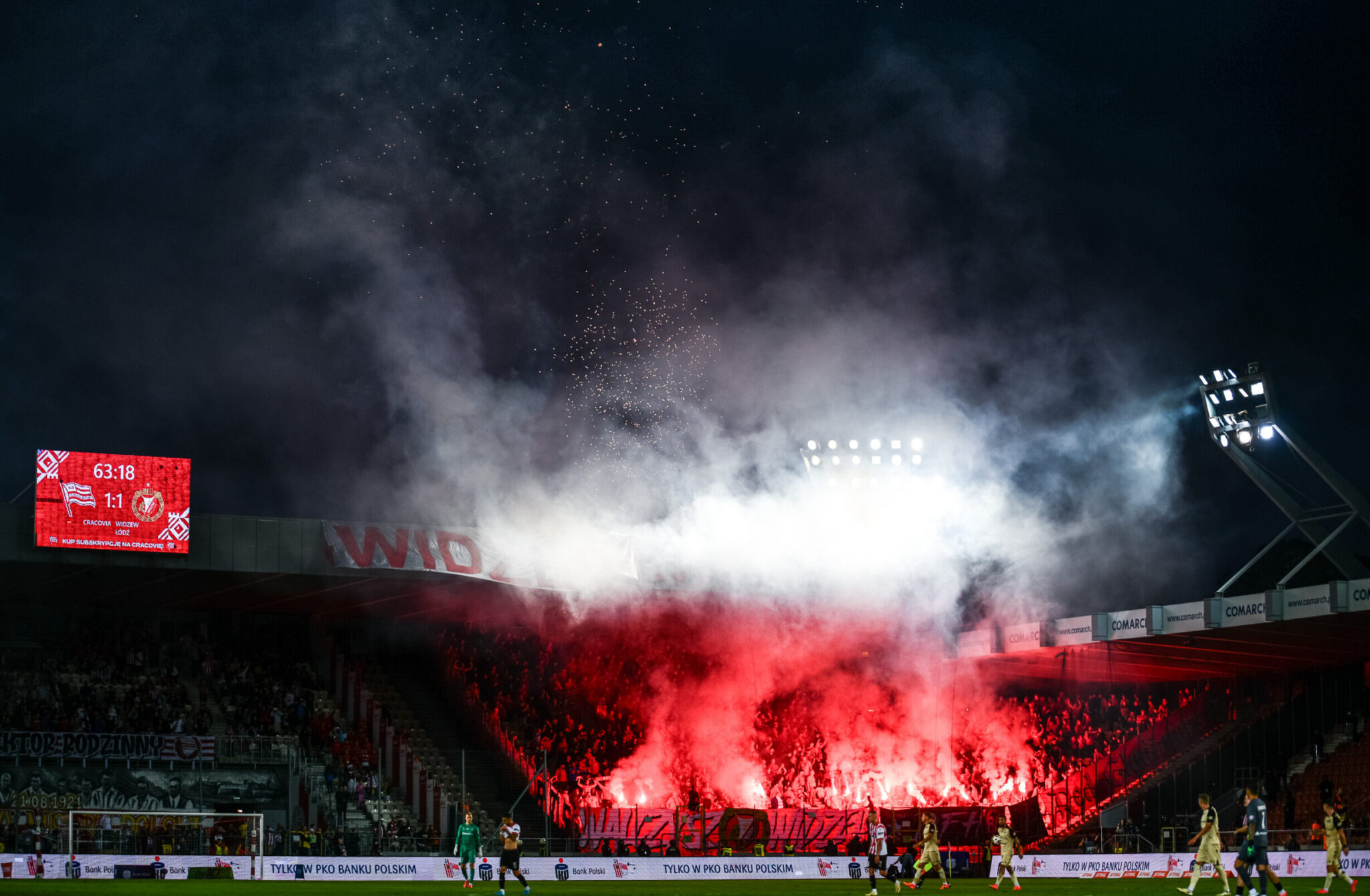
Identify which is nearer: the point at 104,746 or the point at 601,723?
the point at 104,746

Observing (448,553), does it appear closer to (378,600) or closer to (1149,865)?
(378,600)

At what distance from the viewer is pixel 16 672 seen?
46938 millimetres

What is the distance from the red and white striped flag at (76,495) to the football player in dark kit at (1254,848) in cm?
3252

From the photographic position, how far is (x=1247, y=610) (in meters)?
45.0

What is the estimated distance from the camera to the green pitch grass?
95.2 ft

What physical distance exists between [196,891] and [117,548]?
17.6 meters

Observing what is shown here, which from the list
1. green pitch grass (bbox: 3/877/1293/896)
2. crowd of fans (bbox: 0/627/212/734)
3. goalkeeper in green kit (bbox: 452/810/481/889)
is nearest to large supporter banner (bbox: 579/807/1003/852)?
green pitch grass (bbox: 3/877/1293/896)

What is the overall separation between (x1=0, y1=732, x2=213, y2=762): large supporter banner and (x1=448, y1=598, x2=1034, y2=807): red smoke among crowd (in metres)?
10.7

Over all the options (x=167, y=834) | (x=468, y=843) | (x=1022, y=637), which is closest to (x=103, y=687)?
(x=167, y=834)

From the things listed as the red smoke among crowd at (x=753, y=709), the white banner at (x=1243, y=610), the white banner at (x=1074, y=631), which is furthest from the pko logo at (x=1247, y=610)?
the red smoke among crowd at (x=753, y=709)

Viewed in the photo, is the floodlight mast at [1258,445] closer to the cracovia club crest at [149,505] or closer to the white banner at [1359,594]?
the white banner at [1359,594]

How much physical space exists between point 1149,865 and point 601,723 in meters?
18.4

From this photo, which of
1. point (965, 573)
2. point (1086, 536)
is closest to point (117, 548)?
point (965, 573)

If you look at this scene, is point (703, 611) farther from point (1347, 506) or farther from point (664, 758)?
point (1347, 506)
